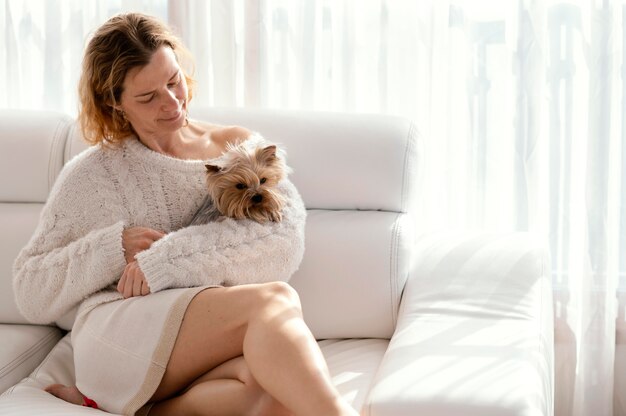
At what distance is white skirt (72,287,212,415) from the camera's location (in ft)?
6.63

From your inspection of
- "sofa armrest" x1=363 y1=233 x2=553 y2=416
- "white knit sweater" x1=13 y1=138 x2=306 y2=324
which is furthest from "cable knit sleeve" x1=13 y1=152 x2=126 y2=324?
"sofa armrest" x1=363 y1=233 x2=553 y2=416

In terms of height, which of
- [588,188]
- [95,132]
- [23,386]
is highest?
[95,132]

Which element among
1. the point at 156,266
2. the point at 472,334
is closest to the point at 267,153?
the point at 156,266

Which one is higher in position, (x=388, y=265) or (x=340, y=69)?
(x=340, y=69)

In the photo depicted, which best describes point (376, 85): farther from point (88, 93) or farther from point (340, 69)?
point (88, 93)

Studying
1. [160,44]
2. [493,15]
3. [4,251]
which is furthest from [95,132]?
[493,15]

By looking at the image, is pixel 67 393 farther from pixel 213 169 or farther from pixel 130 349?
pixel 213 169

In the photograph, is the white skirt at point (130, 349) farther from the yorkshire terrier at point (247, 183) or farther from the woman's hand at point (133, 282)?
the yorkshire terrier at point (247, 183)

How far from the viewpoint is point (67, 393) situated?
2150 mm

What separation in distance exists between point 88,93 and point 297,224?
2.06 ft

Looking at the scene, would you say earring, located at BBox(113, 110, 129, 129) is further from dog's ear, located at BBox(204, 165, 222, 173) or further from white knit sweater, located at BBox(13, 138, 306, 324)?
dog's ear, located at BBox(204, 165, 222, 173)

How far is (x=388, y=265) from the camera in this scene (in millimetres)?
2420

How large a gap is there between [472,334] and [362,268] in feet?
1.40

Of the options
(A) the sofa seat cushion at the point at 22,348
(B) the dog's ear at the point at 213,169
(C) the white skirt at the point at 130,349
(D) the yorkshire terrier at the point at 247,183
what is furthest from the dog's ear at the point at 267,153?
(A) the sofa seat cushion at the point at 22,348
